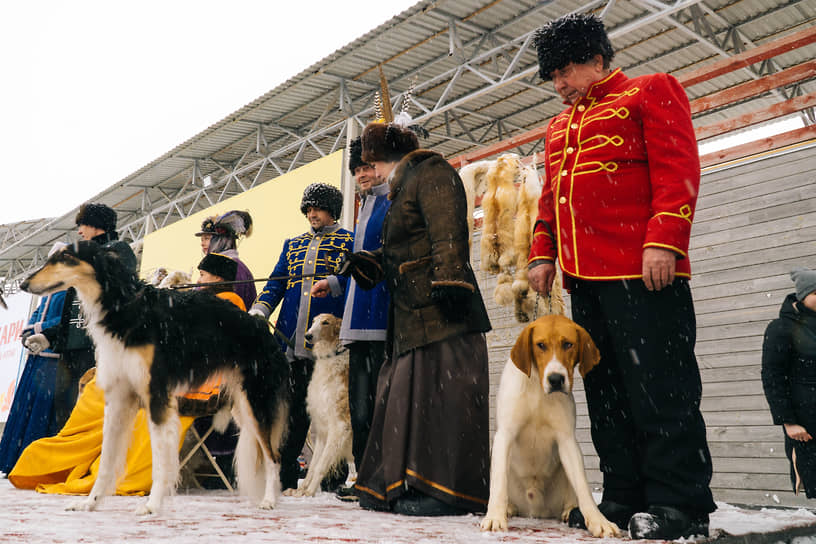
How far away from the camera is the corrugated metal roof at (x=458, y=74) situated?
28.7ft

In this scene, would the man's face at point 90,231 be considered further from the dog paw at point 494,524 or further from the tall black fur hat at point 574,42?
the dog paw at point 494,524

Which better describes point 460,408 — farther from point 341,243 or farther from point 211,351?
point 341,243

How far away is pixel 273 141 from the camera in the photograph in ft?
41.8

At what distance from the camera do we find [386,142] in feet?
9.62

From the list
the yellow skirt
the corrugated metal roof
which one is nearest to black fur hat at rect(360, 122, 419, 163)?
the yellow skirt

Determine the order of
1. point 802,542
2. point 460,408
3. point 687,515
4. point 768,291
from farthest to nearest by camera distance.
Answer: point 768,291 < point 460,408 < point 802,542 < point 687,515

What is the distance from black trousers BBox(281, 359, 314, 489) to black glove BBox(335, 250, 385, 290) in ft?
3.68

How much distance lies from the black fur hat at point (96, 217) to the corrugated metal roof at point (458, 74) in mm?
5765

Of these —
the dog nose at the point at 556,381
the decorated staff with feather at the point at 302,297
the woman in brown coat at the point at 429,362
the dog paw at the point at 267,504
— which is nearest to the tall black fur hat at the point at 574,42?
the woman in brown coat at the point at 429,362

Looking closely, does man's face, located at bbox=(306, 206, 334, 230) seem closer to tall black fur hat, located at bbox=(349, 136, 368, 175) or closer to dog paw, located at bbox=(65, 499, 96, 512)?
tall black fur hat, located at bbox=(349, 136, 368, 175)

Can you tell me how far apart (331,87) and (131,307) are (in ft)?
27.8

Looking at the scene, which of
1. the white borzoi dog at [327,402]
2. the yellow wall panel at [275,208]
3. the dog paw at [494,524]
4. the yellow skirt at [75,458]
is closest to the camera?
the dog paw at [494,524]

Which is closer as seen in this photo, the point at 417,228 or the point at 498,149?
the point at 417,228

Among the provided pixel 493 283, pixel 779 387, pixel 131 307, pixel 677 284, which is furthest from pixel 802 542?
pixel 493 283
